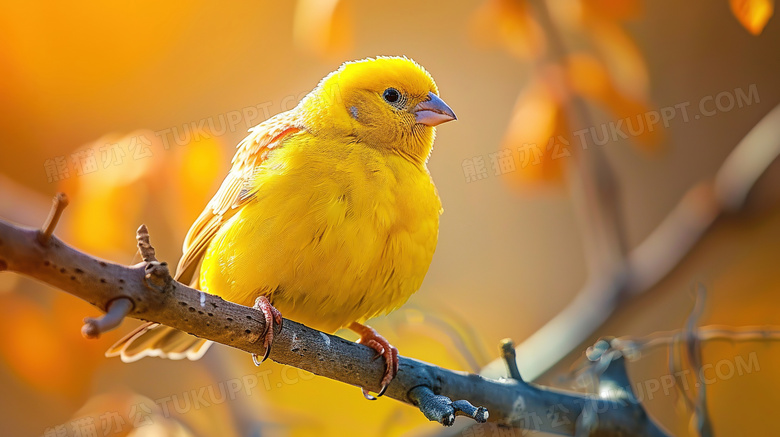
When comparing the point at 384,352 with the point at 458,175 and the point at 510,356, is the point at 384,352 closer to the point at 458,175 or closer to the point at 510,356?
the point at 510,356

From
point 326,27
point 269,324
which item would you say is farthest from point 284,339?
point 326,27

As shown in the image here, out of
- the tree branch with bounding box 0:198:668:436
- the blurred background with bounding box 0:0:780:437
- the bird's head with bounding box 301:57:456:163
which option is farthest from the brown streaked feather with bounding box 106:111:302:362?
the tree branch with bounding box 0:198:668:436

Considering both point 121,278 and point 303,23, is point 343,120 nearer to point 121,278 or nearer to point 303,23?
point 303,23

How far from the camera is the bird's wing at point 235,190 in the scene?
330 cm

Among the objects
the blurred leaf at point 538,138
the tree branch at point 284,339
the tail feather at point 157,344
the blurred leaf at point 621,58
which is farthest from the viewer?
the blurred leaf at point 538,138

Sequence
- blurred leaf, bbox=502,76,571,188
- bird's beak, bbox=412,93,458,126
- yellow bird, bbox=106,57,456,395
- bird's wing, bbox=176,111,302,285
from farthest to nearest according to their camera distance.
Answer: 1. blurred leaf, bbox=502,76,571,188
2. bird's beak, bbox=412,93,458,126
3. bird's wing, bbox=176,111,302,285
4. yellow bird, bbox=106,57,456,395

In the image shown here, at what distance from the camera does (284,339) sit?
9.06ft

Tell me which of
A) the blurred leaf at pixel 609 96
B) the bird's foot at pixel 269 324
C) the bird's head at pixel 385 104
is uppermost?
the blurred leaf at pixel 609 96

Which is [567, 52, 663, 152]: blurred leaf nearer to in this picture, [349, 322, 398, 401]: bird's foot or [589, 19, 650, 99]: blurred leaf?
[589, 19, 650, 99]: blurred leaf

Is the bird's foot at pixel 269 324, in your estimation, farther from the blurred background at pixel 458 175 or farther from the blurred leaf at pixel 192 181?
the blurred leaf at pixel 192 181

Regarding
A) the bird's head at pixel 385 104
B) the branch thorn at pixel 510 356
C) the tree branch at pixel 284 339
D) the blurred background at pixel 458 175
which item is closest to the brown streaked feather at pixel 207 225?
the bird's head at pixel 385 104

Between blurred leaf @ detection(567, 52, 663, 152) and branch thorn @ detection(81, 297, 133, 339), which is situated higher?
blurred leaf @ detection(567, 52, 663, 152)

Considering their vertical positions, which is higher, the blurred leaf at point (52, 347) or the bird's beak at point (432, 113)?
the bird's beak at point (432, 113)

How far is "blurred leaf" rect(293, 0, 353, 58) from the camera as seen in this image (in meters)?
3.34
